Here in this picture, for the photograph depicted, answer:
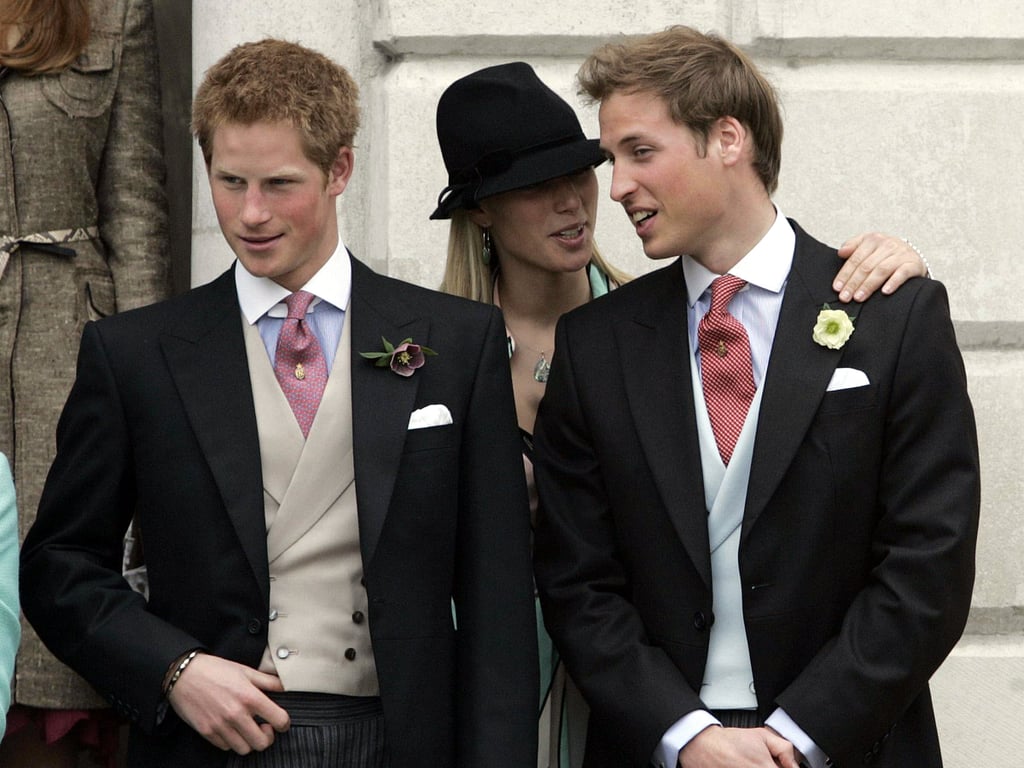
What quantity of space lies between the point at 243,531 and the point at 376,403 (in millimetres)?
304

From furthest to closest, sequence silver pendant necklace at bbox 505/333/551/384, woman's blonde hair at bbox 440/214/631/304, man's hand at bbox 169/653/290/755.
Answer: woman's blonde hair at bbox 440/214/631/304 → silver pendant necklace at bbox 505/333/551/384 → man's hand at bbox 169/653/290/755

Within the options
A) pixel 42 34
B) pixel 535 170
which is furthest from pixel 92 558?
pixel 42 34

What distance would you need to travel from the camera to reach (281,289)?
2850 mm

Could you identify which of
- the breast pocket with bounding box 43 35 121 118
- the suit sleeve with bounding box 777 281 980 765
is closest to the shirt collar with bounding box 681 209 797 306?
the suit sleeve with bounding box 777 281 980 765

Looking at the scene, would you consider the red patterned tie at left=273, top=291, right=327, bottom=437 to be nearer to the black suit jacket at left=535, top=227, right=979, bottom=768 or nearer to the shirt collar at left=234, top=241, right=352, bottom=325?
the shirt collar at left=234, top=241, right=352, bottom=325

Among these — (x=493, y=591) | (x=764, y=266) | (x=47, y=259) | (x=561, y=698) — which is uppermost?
(x=764, y=266)

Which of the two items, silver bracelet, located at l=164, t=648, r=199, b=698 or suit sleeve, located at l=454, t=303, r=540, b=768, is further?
suit sleeve, located at l=454, t=303, r=540, b=768

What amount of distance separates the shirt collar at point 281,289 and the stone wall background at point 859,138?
46.6 inches

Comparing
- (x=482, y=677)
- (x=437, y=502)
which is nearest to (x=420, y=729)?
(x=482, y=677)

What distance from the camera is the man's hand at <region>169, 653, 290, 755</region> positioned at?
2594mm

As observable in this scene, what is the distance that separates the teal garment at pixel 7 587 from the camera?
246 cm

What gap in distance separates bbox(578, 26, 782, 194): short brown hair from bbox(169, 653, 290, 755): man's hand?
1.22 m

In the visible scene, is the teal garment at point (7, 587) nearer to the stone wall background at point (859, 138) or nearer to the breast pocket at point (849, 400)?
the breast pocket at point (849, 400)

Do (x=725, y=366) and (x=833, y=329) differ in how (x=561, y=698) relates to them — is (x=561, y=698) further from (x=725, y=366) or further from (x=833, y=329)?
(x=833, y=329)
